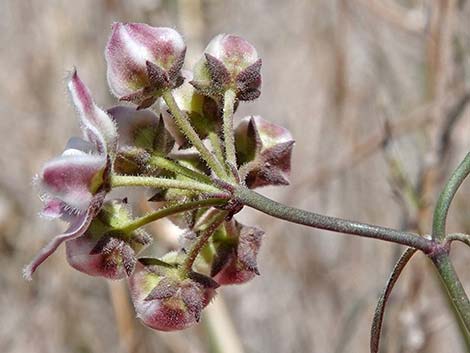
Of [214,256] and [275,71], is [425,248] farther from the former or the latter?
[275,71]

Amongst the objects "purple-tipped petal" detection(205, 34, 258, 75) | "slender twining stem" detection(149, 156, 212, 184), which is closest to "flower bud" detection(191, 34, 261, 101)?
"purple-tipped petal" detection(205, 34, 258, 75)

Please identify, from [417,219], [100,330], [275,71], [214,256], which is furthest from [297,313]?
[214,256]

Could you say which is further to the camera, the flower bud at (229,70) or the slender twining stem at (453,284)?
the flower bud at (229,70)

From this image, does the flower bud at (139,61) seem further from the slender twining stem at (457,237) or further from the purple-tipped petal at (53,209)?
the slender twining stem at (457,237)

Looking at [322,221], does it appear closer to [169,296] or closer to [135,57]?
[169,296]

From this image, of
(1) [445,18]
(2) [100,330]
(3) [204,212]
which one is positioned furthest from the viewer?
(2) [100,330]

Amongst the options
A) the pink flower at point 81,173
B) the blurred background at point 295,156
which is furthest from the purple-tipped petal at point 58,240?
the blurred background at point 295,156

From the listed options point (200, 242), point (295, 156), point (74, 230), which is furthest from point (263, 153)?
point (295, 156)
